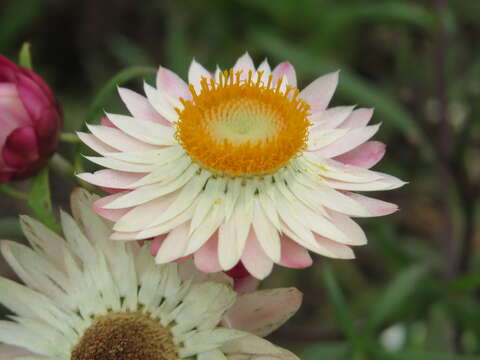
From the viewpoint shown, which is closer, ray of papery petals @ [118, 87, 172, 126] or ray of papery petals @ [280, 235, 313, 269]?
ray of papery petals @ [280, 235, 313, 269]

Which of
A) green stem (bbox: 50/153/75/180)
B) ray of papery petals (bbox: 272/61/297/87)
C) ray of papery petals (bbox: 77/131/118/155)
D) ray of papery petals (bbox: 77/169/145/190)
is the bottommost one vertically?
ray of papery petals (bbox: 77/169/145/190)

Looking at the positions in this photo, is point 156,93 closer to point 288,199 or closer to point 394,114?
point 288,199

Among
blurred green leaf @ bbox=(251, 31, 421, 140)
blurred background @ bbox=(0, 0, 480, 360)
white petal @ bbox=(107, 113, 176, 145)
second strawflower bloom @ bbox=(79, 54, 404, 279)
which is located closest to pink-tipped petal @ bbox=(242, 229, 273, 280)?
second strawflower bloom @ bbox=(79, 54, 404, 279)

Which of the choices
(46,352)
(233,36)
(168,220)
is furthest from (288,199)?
(233,36)

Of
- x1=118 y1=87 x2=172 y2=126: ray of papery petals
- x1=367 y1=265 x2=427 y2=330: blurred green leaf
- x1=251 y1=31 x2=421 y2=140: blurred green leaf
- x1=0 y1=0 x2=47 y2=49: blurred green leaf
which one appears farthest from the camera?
x1=0 y1=0 x2=47 y2=49: blurred green leaf

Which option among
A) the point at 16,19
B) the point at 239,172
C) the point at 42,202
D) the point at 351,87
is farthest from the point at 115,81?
the point at 16,19

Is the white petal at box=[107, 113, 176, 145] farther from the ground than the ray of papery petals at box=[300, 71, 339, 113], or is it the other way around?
the ray of papery petals at box=[300, 71, 339, 113]

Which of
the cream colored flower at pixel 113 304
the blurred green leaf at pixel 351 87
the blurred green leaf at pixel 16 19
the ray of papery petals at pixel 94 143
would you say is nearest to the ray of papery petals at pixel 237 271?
the cream colored flower at pixel 113 304

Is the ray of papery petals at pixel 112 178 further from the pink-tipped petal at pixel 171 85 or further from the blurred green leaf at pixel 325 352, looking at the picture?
the blurred green leaf at pixel 325 352

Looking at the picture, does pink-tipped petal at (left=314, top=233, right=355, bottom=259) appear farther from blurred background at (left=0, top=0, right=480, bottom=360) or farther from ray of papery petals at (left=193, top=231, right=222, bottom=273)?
blurred background at (left=0, top=0, right=480, bottom=360)
